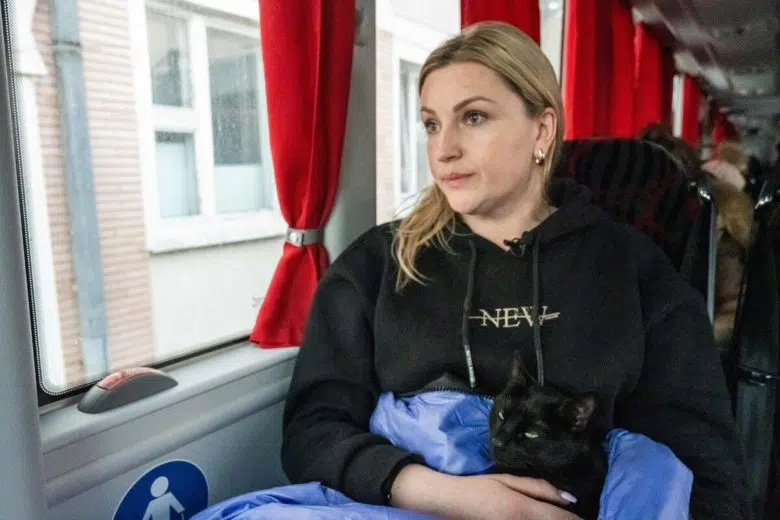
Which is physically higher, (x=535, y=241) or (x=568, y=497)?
(x=535, y=241)

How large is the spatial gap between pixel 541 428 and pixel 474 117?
1.90 ft

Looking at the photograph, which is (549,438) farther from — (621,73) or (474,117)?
(621,73)

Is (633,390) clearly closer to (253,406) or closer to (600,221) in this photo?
(600,221)

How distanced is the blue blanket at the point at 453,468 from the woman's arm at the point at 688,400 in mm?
95

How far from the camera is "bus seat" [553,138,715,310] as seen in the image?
1.63 meters

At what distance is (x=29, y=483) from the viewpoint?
687 millimetres

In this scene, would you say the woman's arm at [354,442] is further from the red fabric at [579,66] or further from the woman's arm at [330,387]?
the red fabric at [579,66]

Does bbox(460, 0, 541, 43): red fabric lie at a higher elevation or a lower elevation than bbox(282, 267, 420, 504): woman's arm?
higher

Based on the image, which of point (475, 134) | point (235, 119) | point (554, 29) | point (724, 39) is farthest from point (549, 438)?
point (724, 39)

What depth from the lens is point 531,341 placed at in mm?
1166

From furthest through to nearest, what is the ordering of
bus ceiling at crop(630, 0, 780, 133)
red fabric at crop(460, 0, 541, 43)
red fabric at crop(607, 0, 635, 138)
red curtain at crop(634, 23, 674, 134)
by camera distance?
red curtain at crop(634, 23, 674, 134) → bus ceiling at crop(630, 0, 780, 133) → red fabric at crop(607, 0, 635, 138) → red fabric at crop(460, 0, 541, 43)

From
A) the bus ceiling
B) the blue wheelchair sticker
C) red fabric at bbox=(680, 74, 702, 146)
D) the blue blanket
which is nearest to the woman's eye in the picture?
the blue blanket

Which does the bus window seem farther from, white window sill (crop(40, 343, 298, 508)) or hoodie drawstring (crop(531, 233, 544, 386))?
hoodie drawstring (crop(531, 233, 544, 386))

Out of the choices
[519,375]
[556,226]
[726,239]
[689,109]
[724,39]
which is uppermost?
[724,39]
